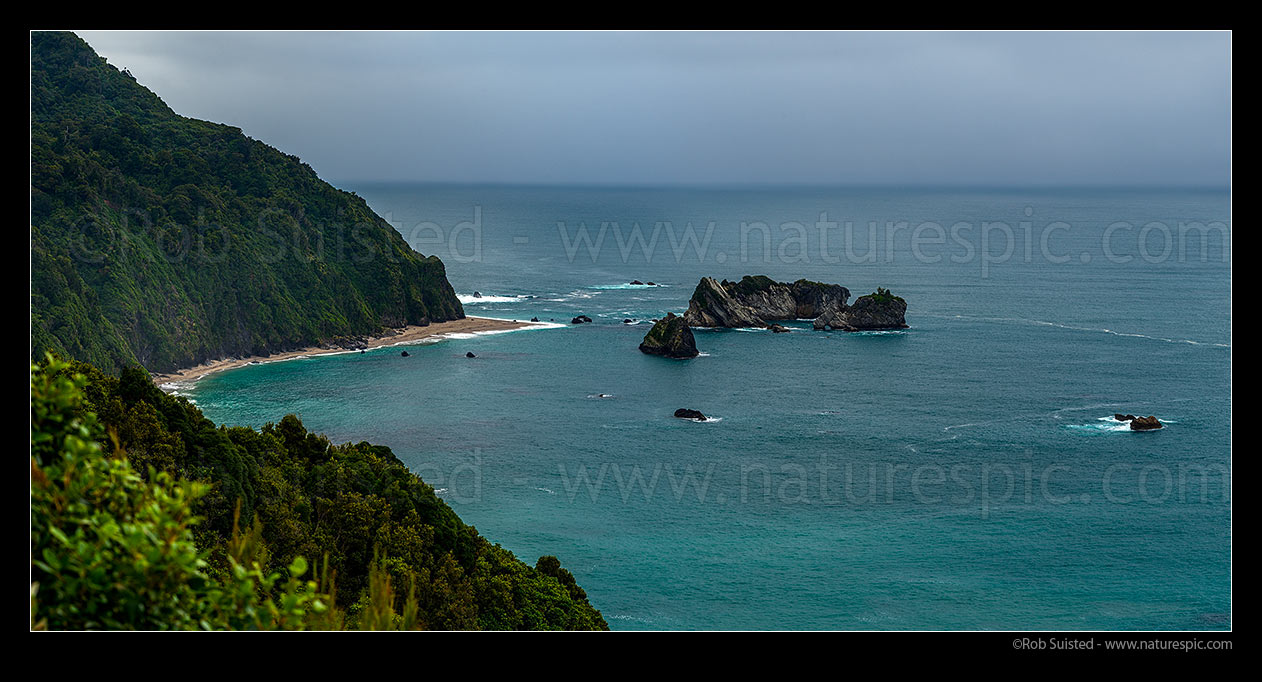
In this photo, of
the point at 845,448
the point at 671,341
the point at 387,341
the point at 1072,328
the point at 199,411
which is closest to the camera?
the point at 199,411

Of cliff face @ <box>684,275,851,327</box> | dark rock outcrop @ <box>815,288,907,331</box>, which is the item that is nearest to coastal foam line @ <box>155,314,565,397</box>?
cliff face @ <box>684,275,851,327</box>

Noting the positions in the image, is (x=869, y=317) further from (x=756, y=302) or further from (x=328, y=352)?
(x=328, y=352)

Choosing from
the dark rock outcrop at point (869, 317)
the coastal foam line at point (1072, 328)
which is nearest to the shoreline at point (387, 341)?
the dark rock outcrop at point (869, 317)

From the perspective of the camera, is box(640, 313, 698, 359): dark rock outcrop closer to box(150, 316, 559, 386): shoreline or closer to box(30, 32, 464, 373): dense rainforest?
box(150, 316, 559, 386): shoreline

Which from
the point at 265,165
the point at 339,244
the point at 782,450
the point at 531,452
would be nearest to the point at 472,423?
the point at 531,452

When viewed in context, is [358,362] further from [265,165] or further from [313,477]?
[313,477]

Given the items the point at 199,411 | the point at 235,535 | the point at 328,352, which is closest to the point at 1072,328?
the point at 328,352
